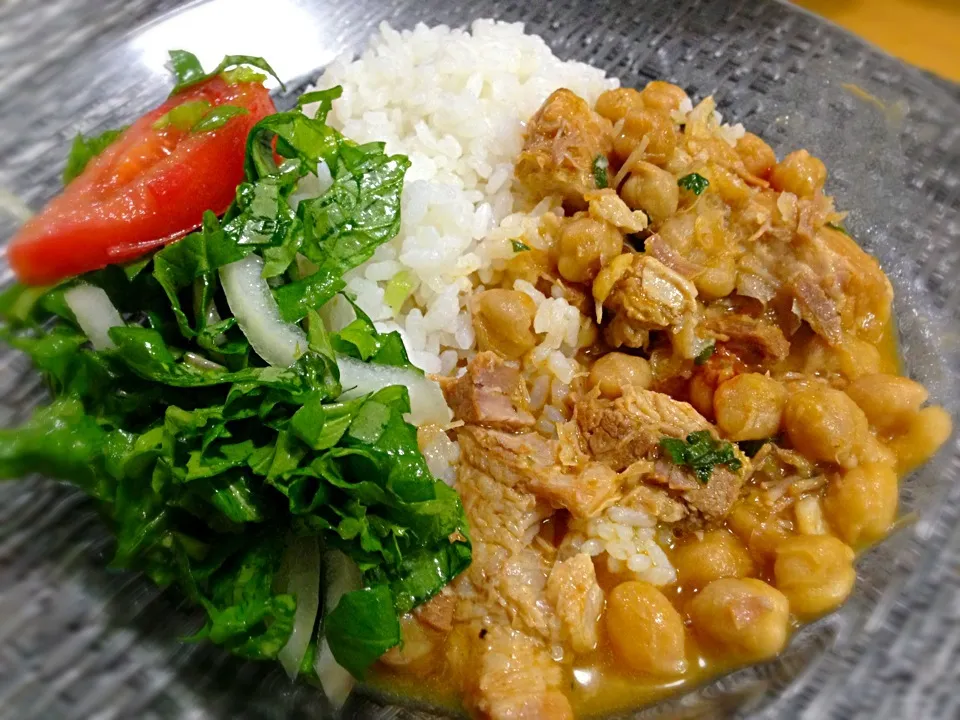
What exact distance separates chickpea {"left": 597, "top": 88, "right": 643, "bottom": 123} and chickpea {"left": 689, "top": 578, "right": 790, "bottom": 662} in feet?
7.05

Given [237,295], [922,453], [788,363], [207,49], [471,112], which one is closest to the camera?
[237,295]

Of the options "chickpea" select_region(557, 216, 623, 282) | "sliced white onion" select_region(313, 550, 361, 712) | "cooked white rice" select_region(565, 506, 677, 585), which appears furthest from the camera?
"chickpea" select_region(557, 216, 623, 282)

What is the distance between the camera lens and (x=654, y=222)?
3.18m

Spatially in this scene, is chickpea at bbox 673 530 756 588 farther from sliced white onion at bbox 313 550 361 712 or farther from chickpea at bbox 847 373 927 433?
sliced white onion at bbox 313 550 361 712

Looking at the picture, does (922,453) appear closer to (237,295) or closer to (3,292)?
(237,295)

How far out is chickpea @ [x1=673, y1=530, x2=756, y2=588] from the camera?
2615 mm

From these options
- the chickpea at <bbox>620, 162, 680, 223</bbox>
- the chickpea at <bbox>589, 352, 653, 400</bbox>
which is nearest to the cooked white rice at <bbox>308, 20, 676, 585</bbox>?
the chickpea at <bbox>589, 352, 653, 400</bbox>

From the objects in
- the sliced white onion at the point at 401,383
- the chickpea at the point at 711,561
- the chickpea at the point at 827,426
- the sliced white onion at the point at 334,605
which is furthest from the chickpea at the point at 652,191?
the sliced white onion at the point at 334,605

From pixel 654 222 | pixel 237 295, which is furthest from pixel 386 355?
pixel 654 222

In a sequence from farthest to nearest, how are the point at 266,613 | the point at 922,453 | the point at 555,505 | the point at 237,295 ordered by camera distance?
1. the point at 922,453
2. the point at 555,505
3. the point at 237,295
4. the point at 266,613

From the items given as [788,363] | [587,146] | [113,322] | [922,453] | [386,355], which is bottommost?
[922,453]

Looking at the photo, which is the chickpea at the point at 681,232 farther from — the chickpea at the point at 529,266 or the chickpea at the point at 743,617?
the chickpea at the point at 743,617

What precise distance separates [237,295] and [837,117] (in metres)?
3.39

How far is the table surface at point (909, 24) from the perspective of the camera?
4.58 metres
